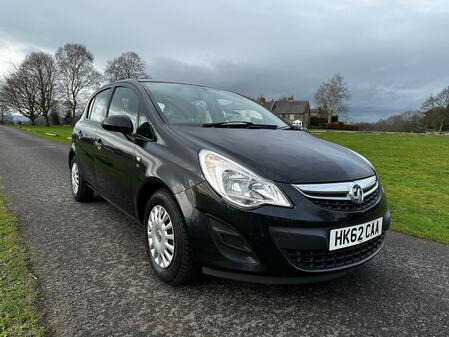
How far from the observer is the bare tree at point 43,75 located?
50.9 m

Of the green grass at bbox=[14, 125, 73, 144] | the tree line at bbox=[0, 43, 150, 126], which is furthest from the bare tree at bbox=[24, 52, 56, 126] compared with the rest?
the green grass at bbox=[14, 125, 73, 144]

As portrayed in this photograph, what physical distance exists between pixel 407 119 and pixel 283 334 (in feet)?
238

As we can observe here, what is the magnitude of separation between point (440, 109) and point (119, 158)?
224ft

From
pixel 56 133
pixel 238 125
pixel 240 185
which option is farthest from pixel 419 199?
pixel 56 133

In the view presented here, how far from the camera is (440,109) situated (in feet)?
191

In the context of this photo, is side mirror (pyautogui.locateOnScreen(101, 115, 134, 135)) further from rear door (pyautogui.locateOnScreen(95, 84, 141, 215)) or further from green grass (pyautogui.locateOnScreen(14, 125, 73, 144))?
green grass (pyautogui.locateOnScreen(14, 125, 73, 144))

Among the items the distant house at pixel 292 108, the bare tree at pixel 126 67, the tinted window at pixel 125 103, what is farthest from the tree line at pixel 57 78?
the tinted window at pixel 125 103

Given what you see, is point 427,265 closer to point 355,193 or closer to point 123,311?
point 355,193

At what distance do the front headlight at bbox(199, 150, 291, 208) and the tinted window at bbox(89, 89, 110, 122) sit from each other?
2.32m

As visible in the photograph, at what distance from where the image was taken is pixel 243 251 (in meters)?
2.04

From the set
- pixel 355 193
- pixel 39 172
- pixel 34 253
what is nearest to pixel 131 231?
pixel 34 253

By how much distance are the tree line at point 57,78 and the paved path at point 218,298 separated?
50.4 m

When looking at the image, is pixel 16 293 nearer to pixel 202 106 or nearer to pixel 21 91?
pixel 202 106

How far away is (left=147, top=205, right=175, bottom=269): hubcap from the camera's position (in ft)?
7.90
